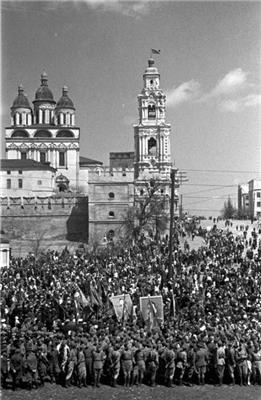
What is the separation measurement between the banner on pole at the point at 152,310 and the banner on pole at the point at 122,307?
28.4 inches

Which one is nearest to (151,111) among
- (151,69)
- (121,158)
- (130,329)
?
(151,69)

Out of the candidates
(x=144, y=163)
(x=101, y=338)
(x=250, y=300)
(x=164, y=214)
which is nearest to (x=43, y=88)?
(x=144, y=163)

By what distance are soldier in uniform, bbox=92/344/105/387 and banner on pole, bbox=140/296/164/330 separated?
3.60 m

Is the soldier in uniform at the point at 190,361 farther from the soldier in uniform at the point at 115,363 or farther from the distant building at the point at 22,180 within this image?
the distant building at the point at 22,180

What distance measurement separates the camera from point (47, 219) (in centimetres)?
5606

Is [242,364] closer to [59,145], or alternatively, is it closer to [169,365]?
[169,365]

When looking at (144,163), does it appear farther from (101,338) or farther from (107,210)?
(101,338)

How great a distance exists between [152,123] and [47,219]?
2728 cm

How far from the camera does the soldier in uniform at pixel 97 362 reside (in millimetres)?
12773

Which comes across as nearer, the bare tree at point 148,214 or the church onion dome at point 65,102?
the bare tree at point 148,214

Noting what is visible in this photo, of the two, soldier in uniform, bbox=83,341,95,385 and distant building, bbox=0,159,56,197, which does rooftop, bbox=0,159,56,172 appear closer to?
distant building, bbox=0,159,56,197

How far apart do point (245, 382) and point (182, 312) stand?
5483 millimetres

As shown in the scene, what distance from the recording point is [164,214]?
2077 inches

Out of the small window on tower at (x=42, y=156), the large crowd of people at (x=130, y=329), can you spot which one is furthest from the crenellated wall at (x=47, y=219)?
the large crowd of people at (x=130, y=329)
